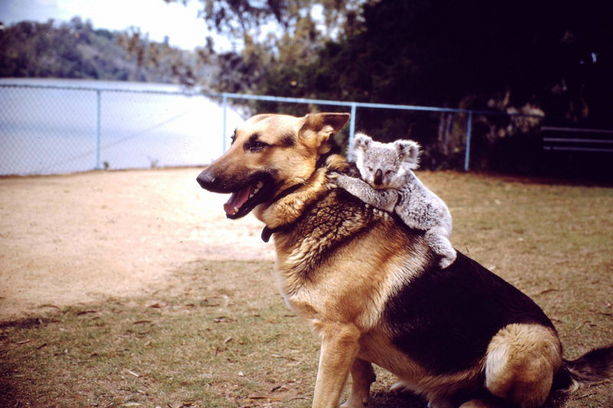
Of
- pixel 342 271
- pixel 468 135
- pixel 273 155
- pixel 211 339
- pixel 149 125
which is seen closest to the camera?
pixel 342 271

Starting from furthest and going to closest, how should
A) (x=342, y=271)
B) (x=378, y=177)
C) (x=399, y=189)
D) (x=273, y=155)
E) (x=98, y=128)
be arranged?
(x=98, y=128), (x=399, y=189), (x=378, y=177), (x=273, y=155), (x=342, y=271)

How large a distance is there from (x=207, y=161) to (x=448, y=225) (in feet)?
40.0

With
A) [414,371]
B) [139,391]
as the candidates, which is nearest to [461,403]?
[414,371]

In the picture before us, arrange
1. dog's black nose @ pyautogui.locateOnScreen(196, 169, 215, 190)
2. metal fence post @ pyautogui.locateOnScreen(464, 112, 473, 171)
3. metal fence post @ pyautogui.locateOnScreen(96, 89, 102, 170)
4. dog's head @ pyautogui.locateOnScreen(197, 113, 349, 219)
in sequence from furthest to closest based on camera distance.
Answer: metal fence post @ pyautogui.locateOnScreen(464, 112, 473, 171) < metal fence post @ pyautogui.locateOnScreen(96, 89, 102, 170) < dog's head @ pyautogui.locateOnScreen(197, 113, 349, 219) < dog's black nose @ pyautogui.locateOnScreen(196, 169, 215, 190)

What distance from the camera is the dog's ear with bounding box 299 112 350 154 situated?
10.3 feet

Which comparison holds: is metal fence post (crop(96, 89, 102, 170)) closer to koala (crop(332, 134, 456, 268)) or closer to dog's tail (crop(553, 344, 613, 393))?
koala (crop(332, 134, 456, 268))

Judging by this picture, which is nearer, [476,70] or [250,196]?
[250,196]

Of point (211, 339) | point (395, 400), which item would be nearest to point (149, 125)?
point (211, 339)

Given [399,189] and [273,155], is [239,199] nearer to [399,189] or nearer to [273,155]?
[273,155]

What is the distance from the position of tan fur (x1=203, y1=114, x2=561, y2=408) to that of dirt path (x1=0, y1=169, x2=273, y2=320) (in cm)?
322

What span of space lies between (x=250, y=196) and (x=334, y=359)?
3.50 ft

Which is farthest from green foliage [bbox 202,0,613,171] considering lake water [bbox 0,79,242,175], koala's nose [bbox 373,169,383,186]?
koala's nose [bbox 373,169,383,186]

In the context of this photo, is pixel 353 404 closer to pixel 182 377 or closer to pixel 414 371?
pixel 414 371

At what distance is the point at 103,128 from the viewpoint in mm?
13852
